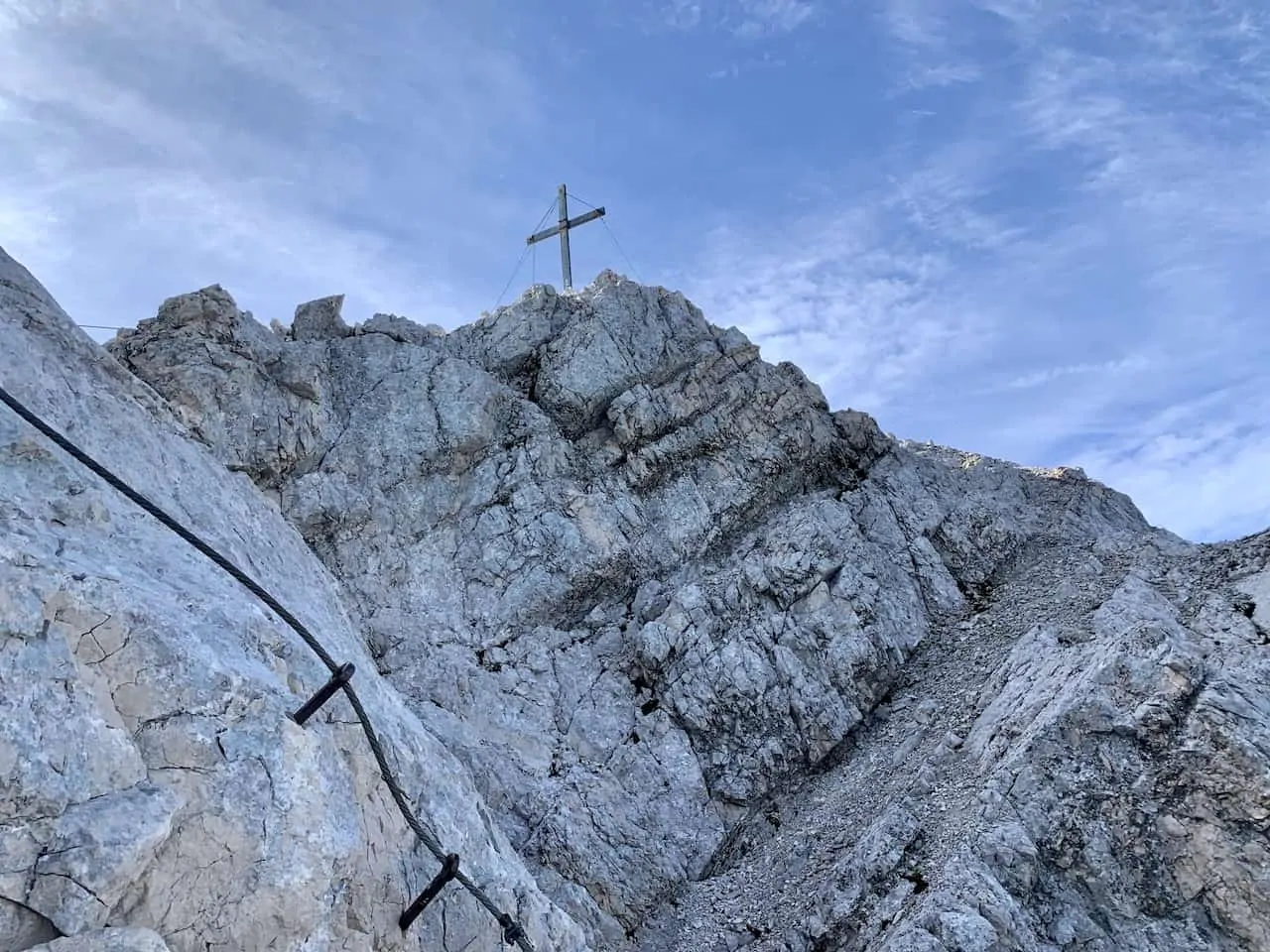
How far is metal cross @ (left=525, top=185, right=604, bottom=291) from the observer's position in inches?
1463

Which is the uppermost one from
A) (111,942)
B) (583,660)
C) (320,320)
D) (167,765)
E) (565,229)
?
(565,229)

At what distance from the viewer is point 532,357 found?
30.6 meters

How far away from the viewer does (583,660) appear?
76.7ft

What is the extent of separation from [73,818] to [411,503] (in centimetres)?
1849

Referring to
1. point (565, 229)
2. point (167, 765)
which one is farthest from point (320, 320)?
point (167, 765)

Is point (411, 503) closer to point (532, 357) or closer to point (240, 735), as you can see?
point (532, 357)

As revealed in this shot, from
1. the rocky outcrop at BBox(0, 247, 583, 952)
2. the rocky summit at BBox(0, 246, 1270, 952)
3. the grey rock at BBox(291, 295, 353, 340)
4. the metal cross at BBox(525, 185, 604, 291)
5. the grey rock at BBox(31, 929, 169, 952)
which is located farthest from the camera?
the metal cross at BBox(525, 185, 604, 291)

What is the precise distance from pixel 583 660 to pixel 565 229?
22.8 metres

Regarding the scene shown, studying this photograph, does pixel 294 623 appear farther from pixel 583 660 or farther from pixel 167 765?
pixel 583 660

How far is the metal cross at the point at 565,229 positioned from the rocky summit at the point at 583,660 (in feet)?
11.5

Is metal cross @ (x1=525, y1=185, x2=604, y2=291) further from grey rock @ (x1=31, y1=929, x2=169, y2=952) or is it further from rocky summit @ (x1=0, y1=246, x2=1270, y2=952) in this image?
grey rock @ (x1=31, y1=929, x2=169, y2=952)

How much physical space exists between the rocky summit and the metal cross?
351 cm

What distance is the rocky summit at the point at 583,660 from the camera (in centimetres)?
918

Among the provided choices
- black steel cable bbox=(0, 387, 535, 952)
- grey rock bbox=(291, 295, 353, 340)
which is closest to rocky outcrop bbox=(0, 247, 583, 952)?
black steel cable bbox=(0, 387, 535, 952)
